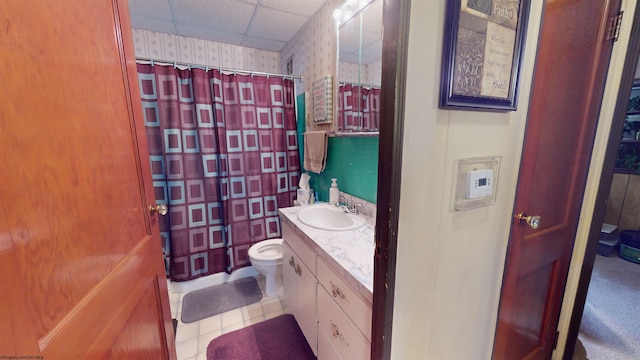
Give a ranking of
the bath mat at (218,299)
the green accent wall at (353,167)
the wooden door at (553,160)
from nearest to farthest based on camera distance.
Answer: the wooden door at (553,160) → the green accent wall at (353,167) → the bath mat at (218,299)

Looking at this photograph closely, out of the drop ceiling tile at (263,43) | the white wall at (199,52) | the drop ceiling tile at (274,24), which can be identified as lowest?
the white wall at (199,52)

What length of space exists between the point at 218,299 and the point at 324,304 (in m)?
1.27

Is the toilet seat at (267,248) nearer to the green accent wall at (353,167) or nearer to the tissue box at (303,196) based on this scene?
the tissue box at (303,196)

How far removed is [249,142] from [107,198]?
155cm

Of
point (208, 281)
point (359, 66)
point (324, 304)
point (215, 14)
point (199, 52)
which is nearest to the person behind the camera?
point (324, 304)

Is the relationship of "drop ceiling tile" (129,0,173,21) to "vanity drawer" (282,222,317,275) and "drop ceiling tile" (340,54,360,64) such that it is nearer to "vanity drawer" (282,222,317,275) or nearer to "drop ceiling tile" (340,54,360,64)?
"drop ceiling tile" (340,54,360,64)

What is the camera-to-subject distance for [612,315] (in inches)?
69.0

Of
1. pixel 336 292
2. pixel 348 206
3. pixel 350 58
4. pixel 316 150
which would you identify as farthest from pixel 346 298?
pixel 350 58

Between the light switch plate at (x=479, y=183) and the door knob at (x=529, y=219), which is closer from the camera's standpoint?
the light switch plate at (x=479, y=183)

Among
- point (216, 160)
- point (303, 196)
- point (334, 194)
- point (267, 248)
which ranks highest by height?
point (216, 160)

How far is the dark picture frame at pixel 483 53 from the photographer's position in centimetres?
61

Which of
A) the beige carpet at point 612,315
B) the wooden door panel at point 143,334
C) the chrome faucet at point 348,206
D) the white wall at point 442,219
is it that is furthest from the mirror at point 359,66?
the beige carpet at point 612,315

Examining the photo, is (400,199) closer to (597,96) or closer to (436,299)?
(436,299)

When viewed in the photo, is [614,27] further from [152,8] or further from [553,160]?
[152,8]
